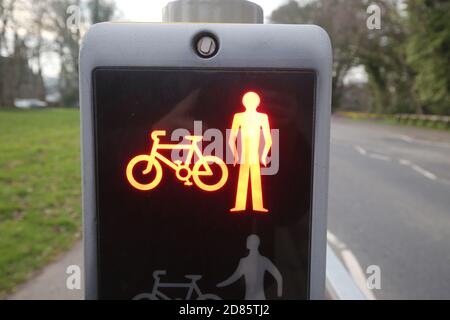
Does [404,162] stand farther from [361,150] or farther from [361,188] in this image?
[361,188]

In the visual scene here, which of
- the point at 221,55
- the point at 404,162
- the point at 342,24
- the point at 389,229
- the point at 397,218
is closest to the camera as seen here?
the point at 221,55

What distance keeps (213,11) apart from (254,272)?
0.73 m

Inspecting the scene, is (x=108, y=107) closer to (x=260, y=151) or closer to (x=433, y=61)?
(x=260, y=151)

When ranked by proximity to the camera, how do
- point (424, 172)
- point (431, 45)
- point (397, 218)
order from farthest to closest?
point (431, 45), point (424, 172), point (397, 218)

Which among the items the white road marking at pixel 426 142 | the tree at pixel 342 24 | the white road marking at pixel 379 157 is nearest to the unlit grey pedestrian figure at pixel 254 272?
the white road marking at pixel 379 157

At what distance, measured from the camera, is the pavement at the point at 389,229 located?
140 inches

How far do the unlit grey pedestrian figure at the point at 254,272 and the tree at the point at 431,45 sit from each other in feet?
71.7

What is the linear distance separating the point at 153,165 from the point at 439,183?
26.6 feet

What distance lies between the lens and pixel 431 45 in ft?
66.6

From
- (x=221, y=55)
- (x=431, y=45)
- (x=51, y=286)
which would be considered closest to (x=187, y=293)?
(x=221, y=55)

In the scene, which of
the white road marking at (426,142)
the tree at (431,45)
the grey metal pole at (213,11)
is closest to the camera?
the grey metal pole at (213,11)

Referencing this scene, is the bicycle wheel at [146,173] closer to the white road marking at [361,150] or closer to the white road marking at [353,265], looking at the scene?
the white road marking at [353,265]

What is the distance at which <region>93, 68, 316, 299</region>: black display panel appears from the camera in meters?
1.04

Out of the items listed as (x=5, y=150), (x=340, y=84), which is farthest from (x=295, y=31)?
(x=340, y=84)
